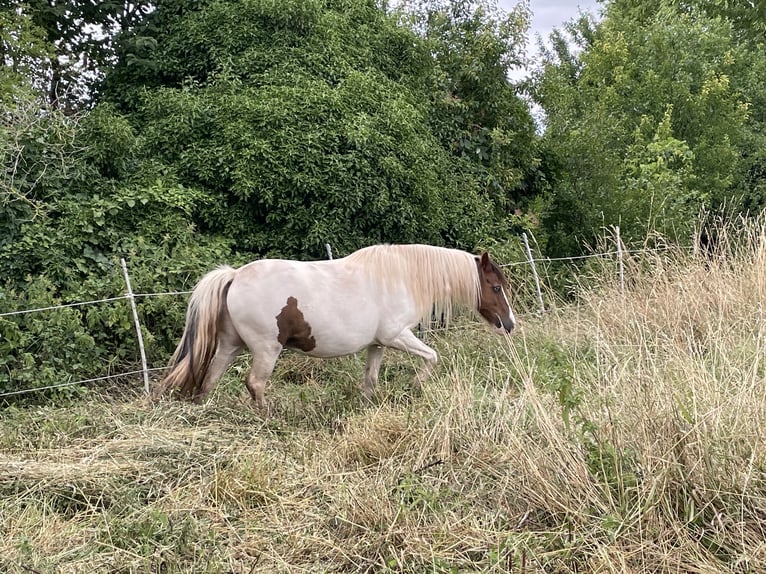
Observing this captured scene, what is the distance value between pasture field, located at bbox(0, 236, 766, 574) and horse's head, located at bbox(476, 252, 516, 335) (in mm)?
997

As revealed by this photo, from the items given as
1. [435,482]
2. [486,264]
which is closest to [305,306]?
Answer: [486,264]

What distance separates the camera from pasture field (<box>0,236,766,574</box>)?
2549mm

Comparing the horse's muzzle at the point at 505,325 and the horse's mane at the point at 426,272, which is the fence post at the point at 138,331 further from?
the horse's muzzle at the point at 505,325

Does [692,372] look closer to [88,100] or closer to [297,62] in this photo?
[297,62]

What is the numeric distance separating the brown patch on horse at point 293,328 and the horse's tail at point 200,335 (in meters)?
0.42

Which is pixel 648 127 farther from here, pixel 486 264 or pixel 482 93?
pixel 486 264

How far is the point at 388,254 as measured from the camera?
493 centimetres

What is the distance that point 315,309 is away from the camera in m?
4.66

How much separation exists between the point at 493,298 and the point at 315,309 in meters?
1.48

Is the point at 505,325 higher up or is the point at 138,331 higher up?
the point at 138,331

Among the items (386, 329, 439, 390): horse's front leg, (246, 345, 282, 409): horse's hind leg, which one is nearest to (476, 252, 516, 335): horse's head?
(386, 329, 439, 390): horse's front leg

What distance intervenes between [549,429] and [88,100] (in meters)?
7.78

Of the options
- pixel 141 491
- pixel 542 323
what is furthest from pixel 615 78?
pixel 141 491

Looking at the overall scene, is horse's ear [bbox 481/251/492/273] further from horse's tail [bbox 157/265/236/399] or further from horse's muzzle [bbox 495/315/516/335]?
horse's tail [bbox 157/265/236/399]
